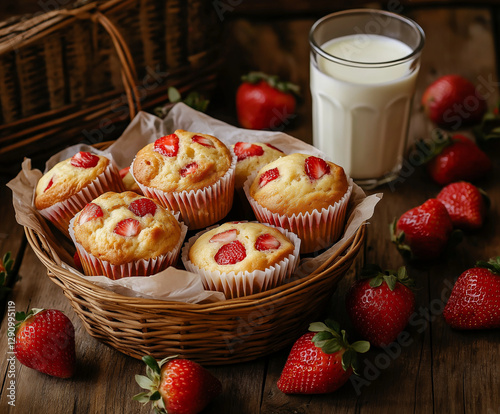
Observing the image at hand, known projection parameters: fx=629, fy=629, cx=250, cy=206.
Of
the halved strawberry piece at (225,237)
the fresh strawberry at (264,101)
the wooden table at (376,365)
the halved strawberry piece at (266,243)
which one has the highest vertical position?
the halved strawberry piece at (266,243)

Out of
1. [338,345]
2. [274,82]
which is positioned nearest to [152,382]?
[338,345]

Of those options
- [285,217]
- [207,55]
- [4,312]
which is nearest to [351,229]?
[285,217]

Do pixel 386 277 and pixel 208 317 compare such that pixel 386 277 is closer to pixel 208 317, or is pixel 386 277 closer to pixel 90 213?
pixel 208 317

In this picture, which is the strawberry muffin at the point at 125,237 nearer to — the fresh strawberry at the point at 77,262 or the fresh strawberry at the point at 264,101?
the fresh strawberry at the point at 77,262

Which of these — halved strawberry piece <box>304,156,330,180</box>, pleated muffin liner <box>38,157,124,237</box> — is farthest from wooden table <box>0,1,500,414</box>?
halved strawberry piece <box>304,156,330,180</box>

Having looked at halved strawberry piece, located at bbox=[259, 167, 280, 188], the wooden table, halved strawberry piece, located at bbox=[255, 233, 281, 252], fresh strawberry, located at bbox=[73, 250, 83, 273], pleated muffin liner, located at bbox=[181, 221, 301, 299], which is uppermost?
halved strawberry piece, located at bbox=[259, 167, 280, 188]

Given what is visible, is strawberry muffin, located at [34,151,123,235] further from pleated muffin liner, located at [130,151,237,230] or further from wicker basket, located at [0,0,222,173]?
wicker basket, located at [0,0,222,173]

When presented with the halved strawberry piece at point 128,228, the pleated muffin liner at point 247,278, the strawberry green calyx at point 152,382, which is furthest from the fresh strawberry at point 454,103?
the strawberry green calyx at point 152,382
